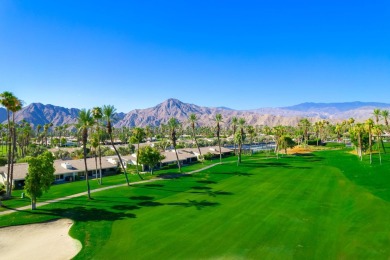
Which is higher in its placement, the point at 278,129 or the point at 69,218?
the point at 278,129

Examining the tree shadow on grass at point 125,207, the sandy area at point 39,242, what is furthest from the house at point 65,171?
the sandy area at point 39,242

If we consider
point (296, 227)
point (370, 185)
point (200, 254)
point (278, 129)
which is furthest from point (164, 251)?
point (278, 129)

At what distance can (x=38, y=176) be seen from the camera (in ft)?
157

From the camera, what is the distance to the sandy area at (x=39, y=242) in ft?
107

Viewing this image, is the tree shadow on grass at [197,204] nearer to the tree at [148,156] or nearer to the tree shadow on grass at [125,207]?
the tree shadow on grass at [125,207]

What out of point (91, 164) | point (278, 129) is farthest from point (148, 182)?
point (278, 129)

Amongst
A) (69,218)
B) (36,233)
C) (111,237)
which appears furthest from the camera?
(69,218)

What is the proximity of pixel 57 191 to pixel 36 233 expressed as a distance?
2558 cm

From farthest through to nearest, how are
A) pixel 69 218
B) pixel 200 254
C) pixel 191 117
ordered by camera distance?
pixel 191 117 → pixel 69 218 → pixel 200 254

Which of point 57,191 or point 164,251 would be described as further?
point 57,191

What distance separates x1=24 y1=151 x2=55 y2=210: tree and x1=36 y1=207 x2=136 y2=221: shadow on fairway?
3542mm

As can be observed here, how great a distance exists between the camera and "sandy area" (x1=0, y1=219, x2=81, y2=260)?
107ft

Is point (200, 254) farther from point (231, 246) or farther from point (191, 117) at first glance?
point (191, 117)

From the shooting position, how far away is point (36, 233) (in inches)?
1575
